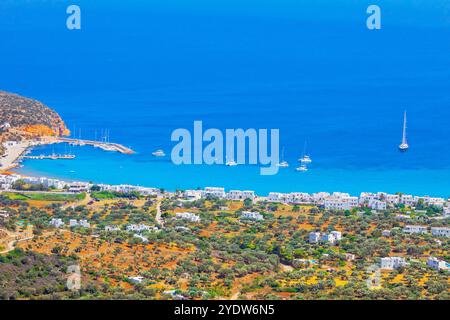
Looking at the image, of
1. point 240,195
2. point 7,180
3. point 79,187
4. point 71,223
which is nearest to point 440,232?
point 240,195

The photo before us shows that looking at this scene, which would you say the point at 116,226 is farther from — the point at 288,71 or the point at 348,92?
the point at 288,71

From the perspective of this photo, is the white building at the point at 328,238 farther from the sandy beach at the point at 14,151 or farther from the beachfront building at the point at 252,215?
the sandy beach at the point at 14,151

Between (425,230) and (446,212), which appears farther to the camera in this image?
(446,212)

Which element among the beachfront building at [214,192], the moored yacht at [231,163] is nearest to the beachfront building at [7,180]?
the beachfront building at [214,192]

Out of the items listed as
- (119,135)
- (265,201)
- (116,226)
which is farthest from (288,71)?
(116,226)

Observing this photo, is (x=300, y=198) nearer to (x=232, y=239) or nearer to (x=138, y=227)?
(x=232, y=239)

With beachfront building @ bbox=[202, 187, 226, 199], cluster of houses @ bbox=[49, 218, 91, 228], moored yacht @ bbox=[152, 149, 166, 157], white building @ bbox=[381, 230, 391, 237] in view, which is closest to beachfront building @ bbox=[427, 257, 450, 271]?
white building @ bbox=[381, 230, 391, 237]
